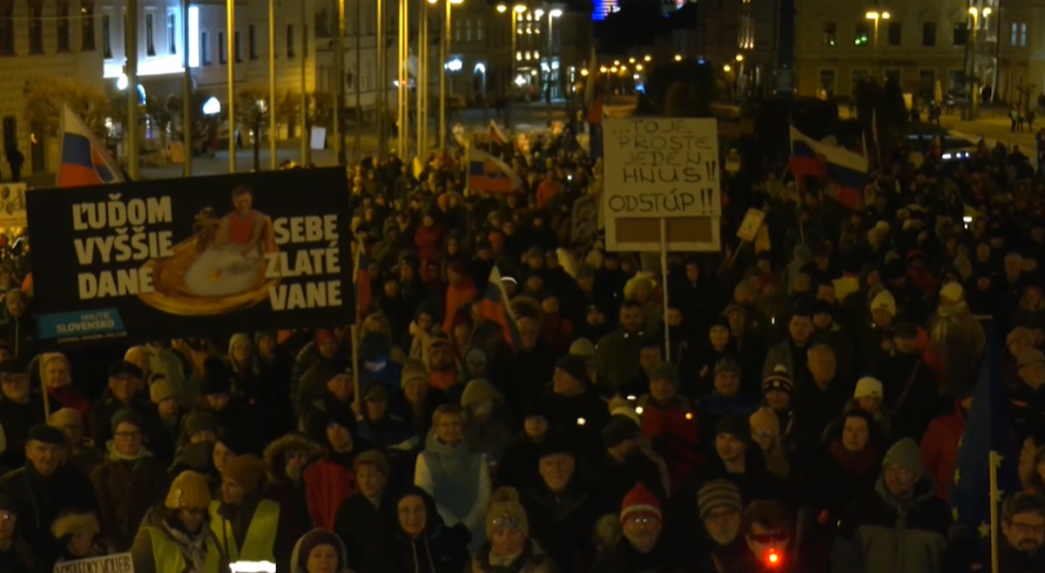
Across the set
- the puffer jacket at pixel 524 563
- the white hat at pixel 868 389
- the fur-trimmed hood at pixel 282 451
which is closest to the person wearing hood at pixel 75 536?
the fur-trimmed hood at pixel 282 451

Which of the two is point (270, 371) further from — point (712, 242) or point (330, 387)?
point (712, 242)

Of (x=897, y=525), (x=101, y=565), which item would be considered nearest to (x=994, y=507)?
(x=897, y=525)

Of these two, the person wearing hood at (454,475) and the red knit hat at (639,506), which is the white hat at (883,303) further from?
the red knit hat at (639,506)

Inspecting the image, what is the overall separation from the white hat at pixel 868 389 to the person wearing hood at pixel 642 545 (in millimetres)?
2147

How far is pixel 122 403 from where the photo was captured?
33.2 feet

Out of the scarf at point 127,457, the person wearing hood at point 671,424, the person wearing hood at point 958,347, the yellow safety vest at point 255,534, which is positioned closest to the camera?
the yellow safety vest at point 255,534

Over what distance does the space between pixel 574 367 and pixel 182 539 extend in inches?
106

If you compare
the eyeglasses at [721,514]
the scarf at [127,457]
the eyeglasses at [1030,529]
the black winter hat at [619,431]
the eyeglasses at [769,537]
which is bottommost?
the scarf at [127,457]

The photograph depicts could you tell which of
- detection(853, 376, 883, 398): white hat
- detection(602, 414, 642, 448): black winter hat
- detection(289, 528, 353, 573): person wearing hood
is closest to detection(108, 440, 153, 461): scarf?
detection(289, 528, 353, 573): person wearing hood

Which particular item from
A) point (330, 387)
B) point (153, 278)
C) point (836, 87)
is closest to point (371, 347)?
point (330, 387)

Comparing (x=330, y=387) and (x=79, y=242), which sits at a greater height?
(x=79, y=242)

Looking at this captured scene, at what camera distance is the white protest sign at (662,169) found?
503 inches

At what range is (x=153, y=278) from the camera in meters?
9.15

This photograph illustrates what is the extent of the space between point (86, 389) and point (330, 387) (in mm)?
2593
